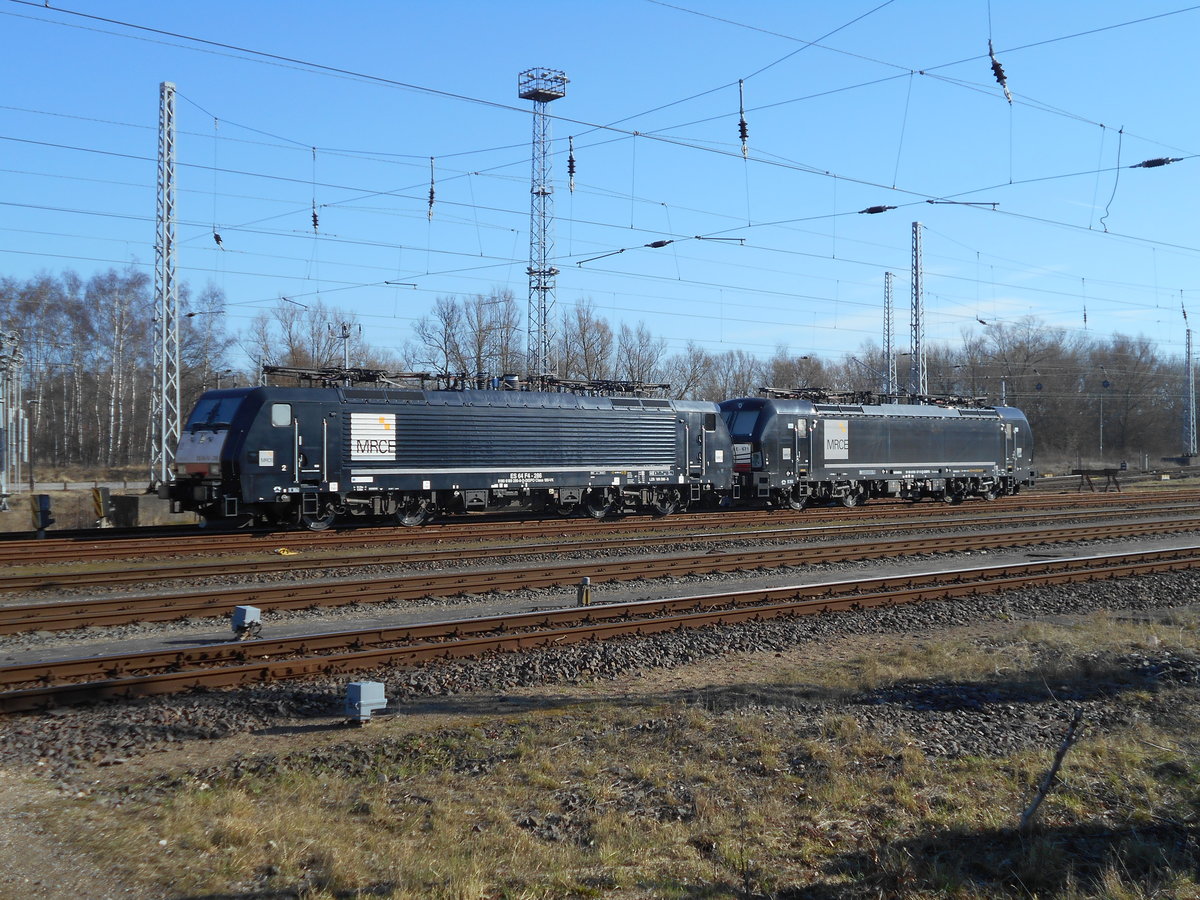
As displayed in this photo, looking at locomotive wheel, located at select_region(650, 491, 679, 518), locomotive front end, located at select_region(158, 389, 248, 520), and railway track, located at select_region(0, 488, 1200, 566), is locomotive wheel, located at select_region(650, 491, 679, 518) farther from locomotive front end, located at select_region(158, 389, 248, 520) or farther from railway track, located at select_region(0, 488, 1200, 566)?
locomotive front end, located at select_region(158, 389, 248, 520)

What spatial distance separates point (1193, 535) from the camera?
2639 cm

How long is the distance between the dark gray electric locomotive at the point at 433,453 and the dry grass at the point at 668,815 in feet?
50.2

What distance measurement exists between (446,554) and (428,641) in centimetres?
843

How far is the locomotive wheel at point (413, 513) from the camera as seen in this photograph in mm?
26016

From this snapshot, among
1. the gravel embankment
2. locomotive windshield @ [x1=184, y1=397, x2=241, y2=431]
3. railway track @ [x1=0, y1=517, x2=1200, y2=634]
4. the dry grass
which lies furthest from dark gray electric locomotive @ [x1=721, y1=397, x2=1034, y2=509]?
the dry grass

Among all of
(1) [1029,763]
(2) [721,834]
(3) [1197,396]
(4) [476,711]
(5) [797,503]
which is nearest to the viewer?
(2) [721,834]

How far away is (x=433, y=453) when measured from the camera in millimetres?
25641

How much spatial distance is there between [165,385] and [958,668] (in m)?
21.4

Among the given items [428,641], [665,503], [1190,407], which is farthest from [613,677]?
[1190,407]

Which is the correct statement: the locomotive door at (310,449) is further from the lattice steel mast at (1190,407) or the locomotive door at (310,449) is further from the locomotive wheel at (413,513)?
the lattice steel mast at (1190,407)

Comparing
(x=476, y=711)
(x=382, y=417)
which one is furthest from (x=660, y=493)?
(x=476, y=711)

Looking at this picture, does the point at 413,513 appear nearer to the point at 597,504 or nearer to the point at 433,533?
the point at 433,533

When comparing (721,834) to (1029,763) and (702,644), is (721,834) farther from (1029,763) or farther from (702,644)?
(702,644)

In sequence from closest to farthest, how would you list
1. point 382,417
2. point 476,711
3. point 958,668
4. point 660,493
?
point 476,711 → point 958,668 → point 382,417 → point 660,493
